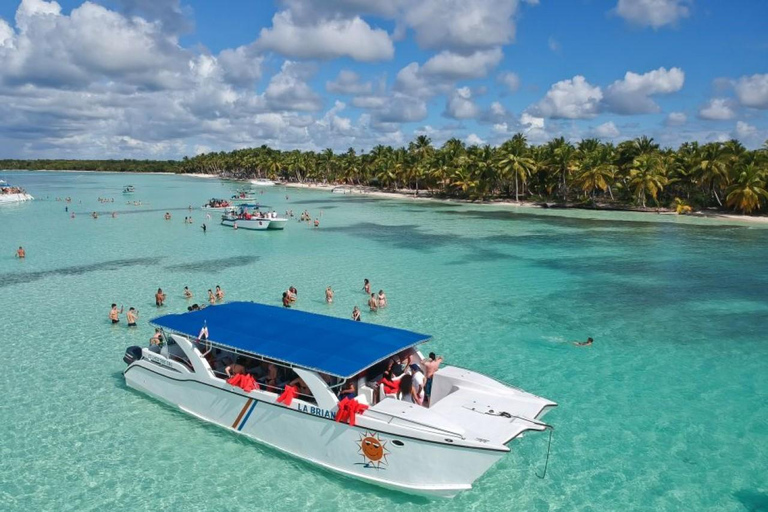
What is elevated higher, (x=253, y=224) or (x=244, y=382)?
(x=253, y=224)

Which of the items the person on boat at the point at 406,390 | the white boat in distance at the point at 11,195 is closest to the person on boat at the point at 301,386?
the person on boat at the point at 406,390

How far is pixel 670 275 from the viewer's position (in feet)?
118

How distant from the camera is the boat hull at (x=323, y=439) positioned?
1140 centimetres

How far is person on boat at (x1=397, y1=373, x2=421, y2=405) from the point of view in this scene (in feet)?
44.4

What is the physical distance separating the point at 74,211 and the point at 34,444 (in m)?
75.4

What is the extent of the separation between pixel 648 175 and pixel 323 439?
73.7 meters

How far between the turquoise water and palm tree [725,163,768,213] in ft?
63.6

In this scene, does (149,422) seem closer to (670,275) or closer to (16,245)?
(670,275)

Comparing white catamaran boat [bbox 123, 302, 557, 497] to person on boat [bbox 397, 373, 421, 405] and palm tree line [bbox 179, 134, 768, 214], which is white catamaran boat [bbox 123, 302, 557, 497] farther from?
palm tree line [bbox 179, 134, 768, 214]

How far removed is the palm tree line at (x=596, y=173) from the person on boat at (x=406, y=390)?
68.9m

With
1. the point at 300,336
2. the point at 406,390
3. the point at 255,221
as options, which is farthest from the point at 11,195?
the point at 406,390

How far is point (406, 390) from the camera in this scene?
13617 mm

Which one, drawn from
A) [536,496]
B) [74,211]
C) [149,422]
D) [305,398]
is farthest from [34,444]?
[74,211]

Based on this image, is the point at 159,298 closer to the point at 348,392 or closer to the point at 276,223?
the point at 348,392
